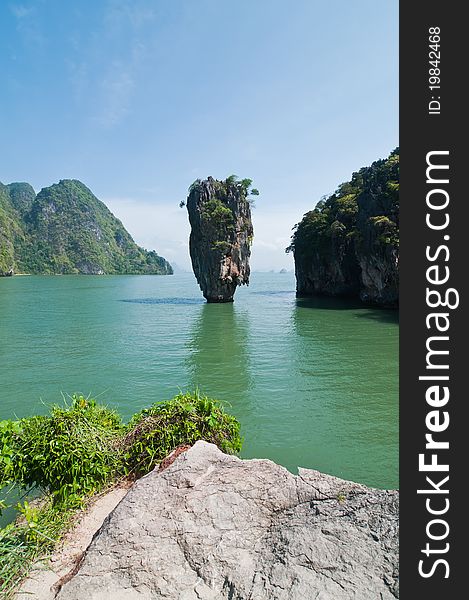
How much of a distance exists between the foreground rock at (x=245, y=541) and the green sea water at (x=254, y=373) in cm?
399

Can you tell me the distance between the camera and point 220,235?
1325 inches

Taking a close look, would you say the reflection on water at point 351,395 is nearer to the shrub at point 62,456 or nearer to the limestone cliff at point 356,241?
the shrub at point 62,456

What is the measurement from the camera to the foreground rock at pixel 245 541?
2211mm

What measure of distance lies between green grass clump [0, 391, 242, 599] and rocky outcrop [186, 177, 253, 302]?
29.0m

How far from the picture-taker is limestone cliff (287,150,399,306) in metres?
30.1

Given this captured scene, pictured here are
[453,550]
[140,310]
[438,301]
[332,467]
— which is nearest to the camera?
[453,550]

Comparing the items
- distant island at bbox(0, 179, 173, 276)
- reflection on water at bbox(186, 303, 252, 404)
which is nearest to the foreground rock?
reflection on water at bbox(186, 303, 252, 404)

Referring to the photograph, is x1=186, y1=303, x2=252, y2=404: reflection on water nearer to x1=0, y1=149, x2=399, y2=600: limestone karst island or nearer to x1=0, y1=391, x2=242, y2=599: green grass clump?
x1=0, y1=149, x2=399, y2=600: limestone karst island

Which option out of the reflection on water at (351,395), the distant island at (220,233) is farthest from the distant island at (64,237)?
the reflection on water at (351,395)

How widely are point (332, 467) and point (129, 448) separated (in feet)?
13.7

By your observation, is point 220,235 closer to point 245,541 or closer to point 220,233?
point 220,233

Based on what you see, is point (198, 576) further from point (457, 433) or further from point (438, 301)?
point (438, 301)

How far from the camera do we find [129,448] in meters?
4.60

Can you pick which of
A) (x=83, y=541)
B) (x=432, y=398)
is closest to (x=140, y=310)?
(x=83, y=541)
